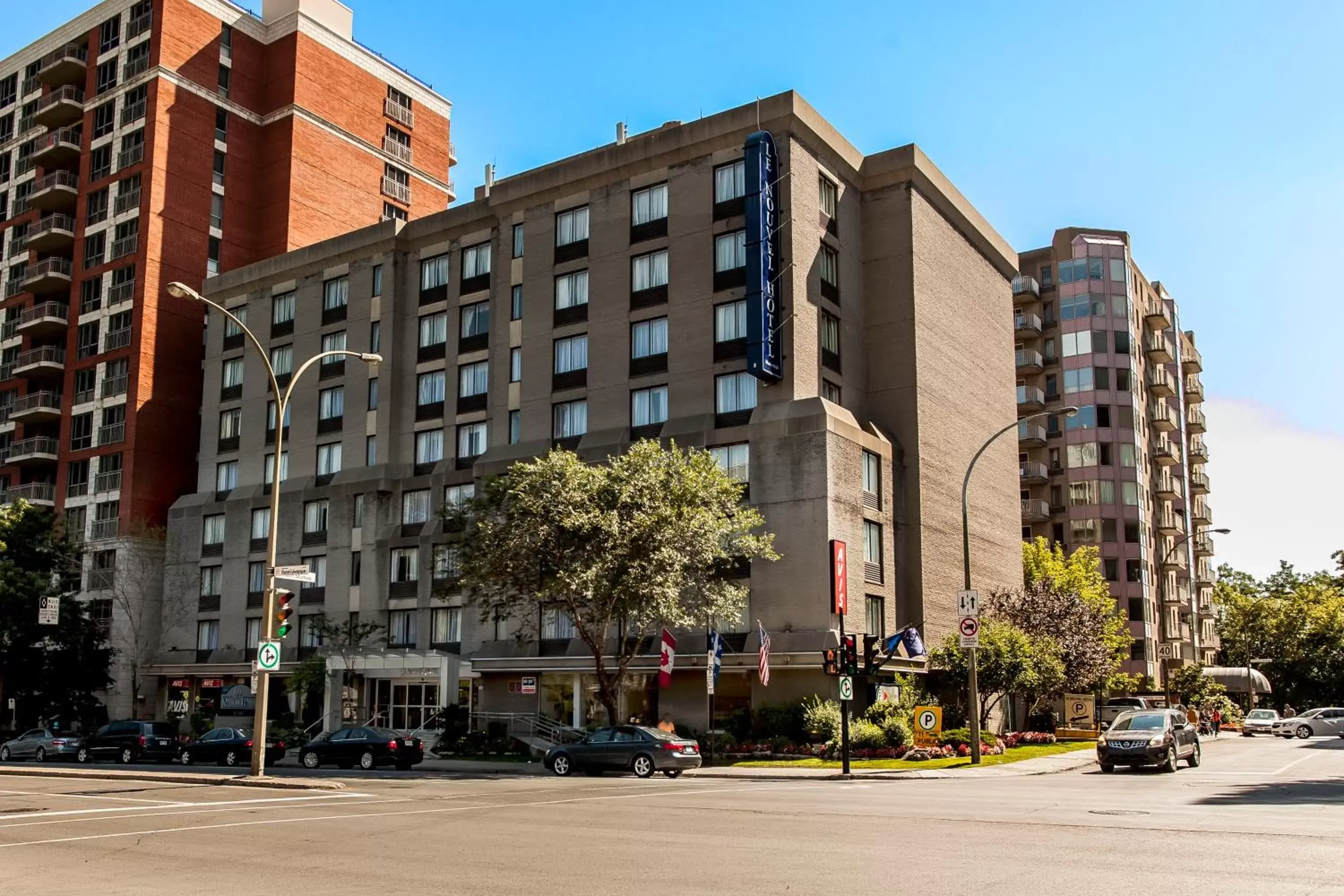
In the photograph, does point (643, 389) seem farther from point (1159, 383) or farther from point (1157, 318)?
point (1159, 383)

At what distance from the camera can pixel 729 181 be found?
165 ft

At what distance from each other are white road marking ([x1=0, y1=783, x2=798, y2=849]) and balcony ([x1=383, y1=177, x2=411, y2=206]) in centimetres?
6114

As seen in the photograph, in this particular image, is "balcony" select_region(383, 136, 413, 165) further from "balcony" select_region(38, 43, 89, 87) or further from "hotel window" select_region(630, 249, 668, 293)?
"hotel window" select_region(630, 249, 668, 293)

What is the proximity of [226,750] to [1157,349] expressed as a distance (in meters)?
85.4

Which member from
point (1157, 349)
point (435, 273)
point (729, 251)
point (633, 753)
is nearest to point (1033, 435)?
point (1157, 349)

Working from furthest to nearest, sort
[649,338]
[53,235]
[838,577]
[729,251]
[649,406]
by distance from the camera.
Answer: [53,235]
[649,338]
[649,406]
[729,251]
[838,577]

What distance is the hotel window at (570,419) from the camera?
53438 millimetres

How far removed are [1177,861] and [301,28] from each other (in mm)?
73379

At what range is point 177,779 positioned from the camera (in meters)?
30.3

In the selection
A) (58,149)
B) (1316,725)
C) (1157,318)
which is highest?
(58,149)

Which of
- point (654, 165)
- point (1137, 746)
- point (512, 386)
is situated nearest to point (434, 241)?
point (512, 386)

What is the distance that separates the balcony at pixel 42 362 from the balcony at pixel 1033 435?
66.9 metres

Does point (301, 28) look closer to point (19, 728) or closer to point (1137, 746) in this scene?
point (19, 728)

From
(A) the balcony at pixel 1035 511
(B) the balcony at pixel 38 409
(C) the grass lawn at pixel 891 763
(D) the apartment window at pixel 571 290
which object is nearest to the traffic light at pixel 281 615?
(C) the grass lawn at pixel 891 763
